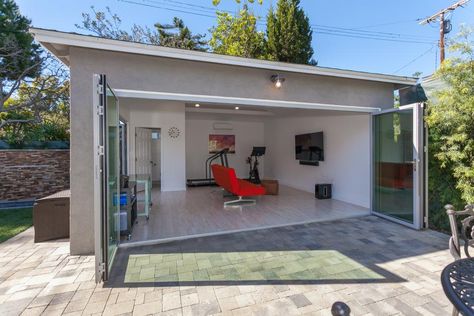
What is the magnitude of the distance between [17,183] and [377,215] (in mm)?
9229

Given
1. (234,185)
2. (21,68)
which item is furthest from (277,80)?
(21,68)

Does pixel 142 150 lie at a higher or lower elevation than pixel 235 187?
higher

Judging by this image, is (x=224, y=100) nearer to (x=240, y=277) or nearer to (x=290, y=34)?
(x=240, y=277)

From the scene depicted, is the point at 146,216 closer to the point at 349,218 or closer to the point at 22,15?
the point at 349,218

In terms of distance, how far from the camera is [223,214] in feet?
18.3

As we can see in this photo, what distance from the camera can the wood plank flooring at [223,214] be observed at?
14.8ft

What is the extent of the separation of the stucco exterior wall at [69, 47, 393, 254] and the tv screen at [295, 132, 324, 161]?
3.09 m

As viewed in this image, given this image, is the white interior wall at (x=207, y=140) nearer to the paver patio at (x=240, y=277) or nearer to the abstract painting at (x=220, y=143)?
the abstract painting at (x=220, y=143)

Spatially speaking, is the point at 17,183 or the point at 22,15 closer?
the point at 17,183

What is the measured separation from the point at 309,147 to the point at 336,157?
118 cm

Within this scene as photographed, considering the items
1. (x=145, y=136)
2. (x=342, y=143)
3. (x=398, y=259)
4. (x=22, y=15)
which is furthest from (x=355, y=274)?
(x=22, y=15)

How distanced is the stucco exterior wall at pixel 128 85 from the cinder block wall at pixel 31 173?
4.61m

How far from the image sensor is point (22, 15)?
885cm

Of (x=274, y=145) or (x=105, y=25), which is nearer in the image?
(x=274, y=145)
